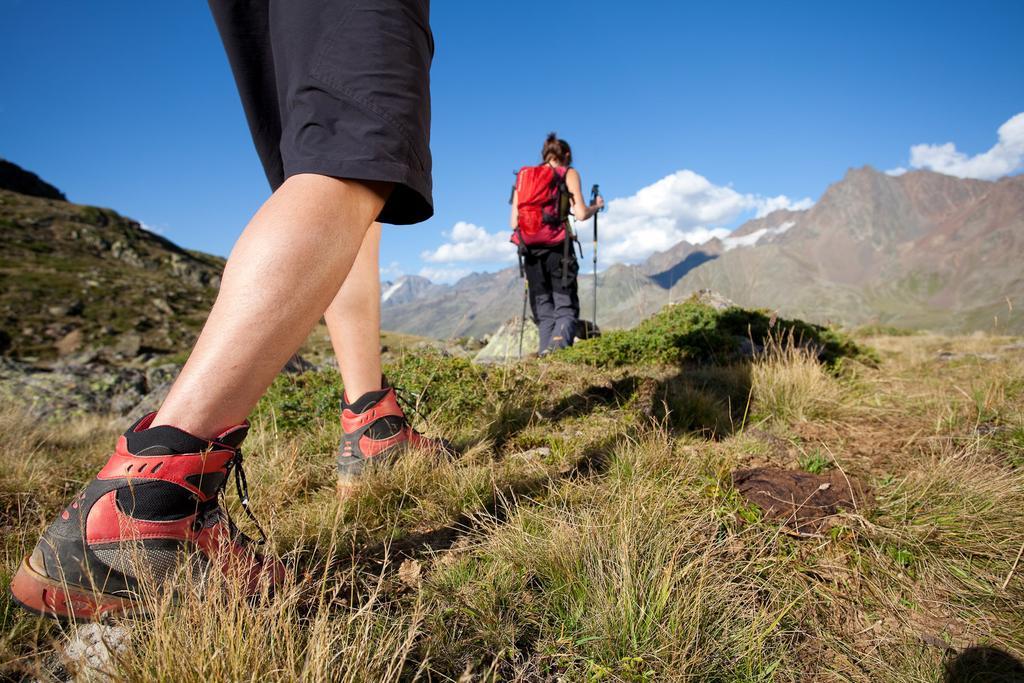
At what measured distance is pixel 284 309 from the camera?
4.07 feet

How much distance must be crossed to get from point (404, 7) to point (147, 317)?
75.0 meters

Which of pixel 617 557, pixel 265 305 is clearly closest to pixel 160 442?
pixel 265 305

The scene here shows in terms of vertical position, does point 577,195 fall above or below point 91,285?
below

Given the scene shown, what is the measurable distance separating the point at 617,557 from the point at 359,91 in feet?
5.01

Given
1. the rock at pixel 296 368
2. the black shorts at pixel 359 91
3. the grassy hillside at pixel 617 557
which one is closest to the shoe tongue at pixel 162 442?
the grassy hillside at pixel 617 557

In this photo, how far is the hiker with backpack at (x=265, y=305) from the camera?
3.96 ft

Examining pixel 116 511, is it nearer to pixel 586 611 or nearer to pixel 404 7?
pixel 586 611

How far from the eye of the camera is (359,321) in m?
2.30

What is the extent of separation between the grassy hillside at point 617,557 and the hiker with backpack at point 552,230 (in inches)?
192

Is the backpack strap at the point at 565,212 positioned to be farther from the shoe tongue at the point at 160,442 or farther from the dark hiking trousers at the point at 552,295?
the shoe tongue at the point at 160,442

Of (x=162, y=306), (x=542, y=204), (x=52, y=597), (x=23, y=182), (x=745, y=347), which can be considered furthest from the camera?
(x=23, y=182)

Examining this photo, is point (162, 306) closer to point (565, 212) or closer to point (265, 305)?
point (565, 212)

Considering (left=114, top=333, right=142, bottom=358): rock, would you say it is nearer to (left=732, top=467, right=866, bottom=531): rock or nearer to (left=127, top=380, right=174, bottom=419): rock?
(left=127, top=380, right=174, bottom=419): rock

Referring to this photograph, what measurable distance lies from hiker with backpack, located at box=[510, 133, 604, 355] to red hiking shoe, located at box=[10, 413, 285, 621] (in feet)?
20.8
